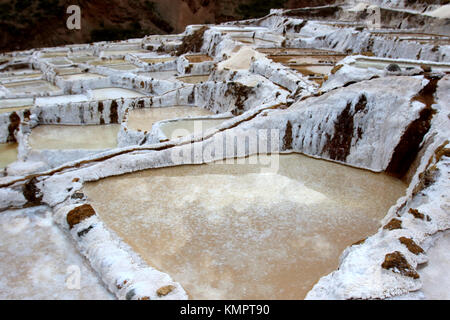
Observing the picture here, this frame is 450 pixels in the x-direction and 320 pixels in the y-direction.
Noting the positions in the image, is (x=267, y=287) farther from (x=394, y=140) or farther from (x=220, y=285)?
(x=394, y=140)

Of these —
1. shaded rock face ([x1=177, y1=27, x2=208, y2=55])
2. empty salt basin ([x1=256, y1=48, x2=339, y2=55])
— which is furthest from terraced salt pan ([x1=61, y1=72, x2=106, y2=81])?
empty salt basin ([x1=256, y1=48, x2=339, y2=55])

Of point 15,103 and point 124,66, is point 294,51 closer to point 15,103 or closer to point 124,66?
point 124,66

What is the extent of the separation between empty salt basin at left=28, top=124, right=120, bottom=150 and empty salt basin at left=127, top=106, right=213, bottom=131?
1.58 metres

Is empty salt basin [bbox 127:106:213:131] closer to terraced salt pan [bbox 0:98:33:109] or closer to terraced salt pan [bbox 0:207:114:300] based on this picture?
terraced salt pan [bbox 0:98:33:109]

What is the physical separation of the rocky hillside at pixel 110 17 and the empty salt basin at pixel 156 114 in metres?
38.8

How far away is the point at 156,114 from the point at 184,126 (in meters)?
5.48

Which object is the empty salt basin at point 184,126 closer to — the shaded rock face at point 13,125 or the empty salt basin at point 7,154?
the empty salt basin at point 7,154

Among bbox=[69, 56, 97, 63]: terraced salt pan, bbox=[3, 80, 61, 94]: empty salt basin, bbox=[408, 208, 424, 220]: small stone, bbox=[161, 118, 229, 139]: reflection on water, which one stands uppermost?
bbox=[69, 56, 97, 63]: terraced salt pan

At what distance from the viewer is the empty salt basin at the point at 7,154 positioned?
19141 mm

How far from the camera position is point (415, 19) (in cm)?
2964

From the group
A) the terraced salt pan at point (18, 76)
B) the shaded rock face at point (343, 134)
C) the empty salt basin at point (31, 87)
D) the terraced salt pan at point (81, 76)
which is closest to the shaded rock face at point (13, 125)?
the empty salt basin at point (31, 87)

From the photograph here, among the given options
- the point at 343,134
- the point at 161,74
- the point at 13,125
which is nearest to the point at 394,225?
the point at 343,134

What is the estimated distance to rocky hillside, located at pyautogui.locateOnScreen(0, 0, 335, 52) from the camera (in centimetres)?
5112
